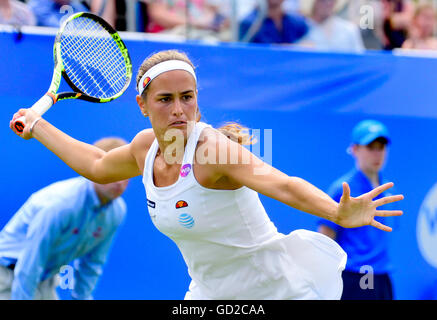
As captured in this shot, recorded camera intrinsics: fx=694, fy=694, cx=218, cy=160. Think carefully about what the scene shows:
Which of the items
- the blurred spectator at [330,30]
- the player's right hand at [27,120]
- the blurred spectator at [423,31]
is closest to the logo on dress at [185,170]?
the player's right hand at [27,120]

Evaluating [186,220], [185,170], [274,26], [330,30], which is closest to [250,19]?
[274,26]

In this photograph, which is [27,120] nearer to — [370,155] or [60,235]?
[60,235]

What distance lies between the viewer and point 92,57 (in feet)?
14.3

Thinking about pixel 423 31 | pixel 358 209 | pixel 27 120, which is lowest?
pixel 358 209

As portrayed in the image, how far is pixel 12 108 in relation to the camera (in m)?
4.59

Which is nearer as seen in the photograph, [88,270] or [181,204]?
[181,204]

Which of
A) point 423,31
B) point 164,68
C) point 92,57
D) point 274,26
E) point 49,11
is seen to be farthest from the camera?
point 423,31

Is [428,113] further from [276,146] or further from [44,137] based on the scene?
[44,137]

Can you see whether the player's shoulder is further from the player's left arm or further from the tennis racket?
the tennis racket

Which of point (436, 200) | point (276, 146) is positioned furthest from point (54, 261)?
point (436, 200)

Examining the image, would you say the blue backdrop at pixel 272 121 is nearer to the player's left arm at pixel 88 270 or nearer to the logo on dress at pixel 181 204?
the player's left arm at pixel 88 270

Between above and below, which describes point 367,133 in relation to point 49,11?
below

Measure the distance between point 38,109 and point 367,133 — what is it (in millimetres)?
2656
